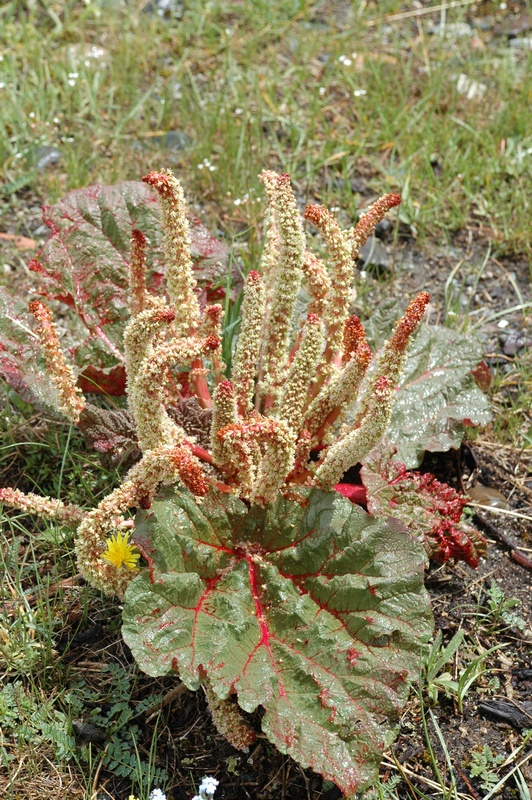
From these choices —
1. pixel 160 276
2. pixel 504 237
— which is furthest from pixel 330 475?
→ pixel 504 237

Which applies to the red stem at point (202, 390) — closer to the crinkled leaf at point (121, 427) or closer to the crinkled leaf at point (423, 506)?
the crinkled leaf at point (121, 427)

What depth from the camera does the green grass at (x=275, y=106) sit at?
174 inches

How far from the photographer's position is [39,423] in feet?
11.0

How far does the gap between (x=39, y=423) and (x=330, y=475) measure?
1368 mm

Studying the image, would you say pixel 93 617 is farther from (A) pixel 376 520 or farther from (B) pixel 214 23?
(B) pixel 214 23

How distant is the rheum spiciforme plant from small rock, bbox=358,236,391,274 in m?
1.41

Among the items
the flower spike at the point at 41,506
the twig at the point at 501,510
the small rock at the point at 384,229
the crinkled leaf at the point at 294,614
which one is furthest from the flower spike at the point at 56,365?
the small rock at the point at 384,229

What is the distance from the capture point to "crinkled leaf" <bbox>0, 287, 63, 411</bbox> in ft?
9.20

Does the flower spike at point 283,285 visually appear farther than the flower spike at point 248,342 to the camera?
No

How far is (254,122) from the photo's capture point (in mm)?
4664

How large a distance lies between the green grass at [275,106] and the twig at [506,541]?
5.39ft

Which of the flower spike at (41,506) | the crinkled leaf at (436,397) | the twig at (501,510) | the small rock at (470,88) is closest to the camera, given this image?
the flower spike at (41,506)

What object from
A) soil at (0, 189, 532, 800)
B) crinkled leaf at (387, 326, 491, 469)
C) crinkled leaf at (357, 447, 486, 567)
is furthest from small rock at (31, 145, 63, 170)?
crinkled leaf at (357, 447, 486, 567)

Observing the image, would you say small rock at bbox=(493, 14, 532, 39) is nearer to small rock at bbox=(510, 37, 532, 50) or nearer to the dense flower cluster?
small rock at bbox=(510, 37, 532, 50)
